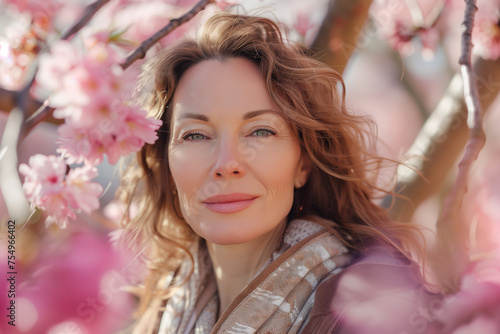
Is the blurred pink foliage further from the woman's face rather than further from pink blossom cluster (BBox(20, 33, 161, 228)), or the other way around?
the woman's face

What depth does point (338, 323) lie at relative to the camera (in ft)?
4.09

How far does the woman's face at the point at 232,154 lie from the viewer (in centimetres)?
140

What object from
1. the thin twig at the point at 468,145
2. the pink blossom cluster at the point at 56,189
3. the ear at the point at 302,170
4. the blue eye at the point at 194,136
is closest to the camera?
the thin twig at the point at 468,145

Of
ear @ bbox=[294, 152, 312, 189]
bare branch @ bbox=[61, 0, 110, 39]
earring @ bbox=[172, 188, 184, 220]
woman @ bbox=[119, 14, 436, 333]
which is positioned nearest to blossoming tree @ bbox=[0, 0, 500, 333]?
bare branch @ bbox=[61, 0, 110, 39]

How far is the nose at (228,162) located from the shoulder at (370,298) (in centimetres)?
36

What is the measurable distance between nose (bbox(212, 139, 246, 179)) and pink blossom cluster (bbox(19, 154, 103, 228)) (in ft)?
1.02

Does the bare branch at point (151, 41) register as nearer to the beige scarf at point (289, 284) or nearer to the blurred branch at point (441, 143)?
the beige scarf at point (289, 284)

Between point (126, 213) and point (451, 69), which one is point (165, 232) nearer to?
point (126, 213)

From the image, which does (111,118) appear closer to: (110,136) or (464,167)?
(110,136)

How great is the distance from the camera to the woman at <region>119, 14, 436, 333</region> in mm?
1343

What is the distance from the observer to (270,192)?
1.43 metres

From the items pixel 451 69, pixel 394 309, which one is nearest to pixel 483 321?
pixel 394 309

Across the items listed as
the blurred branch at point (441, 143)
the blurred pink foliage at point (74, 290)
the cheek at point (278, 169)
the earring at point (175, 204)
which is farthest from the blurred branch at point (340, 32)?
the blurred pink foliage at point (74, 290)

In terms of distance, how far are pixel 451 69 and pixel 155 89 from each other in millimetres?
1550
